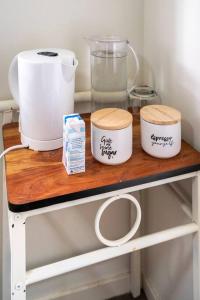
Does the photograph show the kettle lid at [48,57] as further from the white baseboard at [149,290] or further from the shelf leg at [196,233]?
the white baseboard at [149,290]

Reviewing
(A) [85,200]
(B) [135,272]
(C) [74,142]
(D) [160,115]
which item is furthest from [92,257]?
(B) [135,272]

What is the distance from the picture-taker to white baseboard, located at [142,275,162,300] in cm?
138

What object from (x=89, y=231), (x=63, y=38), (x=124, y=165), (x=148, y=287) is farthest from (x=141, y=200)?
(x=63, y=38)

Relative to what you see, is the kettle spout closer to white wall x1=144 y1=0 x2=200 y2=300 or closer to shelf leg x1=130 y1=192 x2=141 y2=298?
white wall x1=144 y1=0 x2=200 y2=300

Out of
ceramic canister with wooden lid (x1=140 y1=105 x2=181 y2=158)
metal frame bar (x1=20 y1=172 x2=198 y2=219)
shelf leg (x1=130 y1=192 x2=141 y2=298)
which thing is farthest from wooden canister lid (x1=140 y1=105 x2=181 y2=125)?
shelf leg (x1=130 y1=192 x2=141 y2=298)

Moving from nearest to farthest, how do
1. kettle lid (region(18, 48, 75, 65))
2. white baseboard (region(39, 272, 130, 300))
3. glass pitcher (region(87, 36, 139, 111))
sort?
A: kettle lid (region(18, 48, 75, 65)), glass pitcher (region(87, 36, 139, 111)), white baseboard (region(39, 272, 130, 300))

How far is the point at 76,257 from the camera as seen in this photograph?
0.84m

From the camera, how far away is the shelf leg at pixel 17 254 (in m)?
0.73

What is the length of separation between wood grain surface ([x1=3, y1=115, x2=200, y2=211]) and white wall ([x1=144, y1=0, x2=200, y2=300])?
16cm

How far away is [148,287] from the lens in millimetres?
1434

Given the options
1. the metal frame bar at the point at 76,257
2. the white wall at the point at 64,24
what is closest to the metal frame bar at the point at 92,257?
the metal frame bar at the point at 76,257

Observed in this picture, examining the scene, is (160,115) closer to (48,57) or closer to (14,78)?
(48,57)

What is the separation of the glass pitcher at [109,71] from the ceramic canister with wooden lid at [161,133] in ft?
0.81

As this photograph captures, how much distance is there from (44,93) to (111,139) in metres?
0.22
